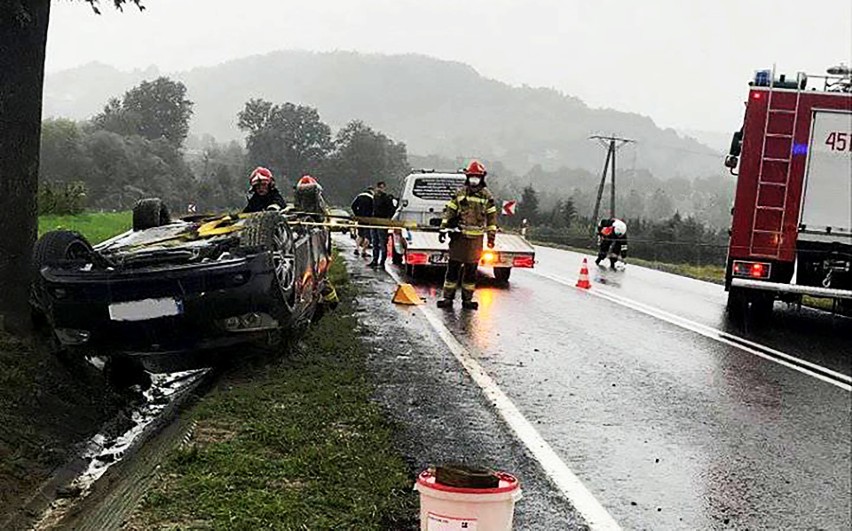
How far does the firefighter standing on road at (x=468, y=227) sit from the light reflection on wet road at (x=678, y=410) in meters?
0.44

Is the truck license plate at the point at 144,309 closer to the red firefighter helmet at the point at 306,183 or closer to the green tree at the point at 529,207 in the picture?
the red firefighter helmet at the point at 306,183

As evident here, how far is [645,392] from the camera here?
7625 millimetres

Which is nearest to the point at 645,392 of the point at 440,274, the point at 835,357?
the point at 835,357

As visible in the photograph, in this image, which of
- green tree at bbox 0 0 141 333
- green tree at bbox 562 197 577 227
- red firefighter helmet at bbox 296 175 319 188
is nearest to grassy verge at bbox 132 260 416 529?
green tree at bbox 0 0 141 333

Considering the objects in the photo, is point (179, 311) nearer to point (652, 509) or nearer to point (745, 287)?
point (652, 509)

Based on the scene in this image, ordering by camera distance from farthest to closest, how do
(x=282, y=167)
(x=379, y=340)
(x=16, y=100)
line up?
(x=282, y=167) < (x=379, y=340) < (x=16, y=100)

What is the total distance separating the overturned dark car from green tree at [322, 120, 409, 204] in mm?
62246

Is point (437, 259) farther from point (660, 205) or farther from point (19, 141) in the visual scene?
point (660, 205)

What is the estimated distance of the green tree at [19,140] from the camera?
679 cm

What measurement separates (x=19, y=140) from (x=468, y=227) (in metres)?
6.45

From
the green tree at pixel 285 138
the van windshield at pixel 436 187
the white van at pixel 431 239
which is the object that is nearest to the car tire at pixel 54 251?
the white van at pixel 431 239

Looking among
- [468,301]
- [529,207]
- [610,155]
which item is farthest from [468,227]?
[529,207]

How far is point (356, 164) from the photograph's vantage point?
73.7m

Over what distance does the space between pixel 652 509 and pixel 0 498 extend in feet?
Answer: 11.2
